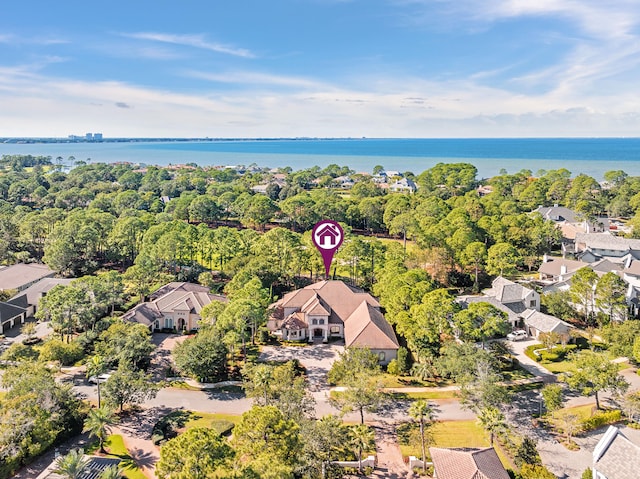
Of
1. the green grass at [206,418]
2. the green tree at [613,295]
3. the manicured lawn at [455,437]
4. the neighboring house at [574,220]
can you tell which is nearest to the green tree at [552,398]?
the manicured lawn at [455,437]

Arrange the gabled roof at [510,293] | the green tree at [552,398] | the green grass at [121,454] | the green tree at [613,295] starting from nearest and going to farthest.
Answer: the green grass at [121,454] → the green tree at [552,398] → the green tree at [613,295] → the gabled roof at [510,293]

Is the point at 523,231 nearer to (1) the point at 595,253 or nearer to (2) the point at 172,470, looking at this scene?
(1) the point at 595,253

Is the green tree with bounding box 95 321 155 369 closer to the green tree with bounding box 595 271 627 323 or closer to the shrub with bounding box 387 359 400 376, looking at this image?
the shrub with bounding box 387 359 400 376

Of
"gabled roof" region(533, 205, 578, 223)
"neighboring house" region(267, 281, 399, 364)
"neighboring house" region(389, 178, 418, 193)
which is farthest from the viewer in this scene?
"neighboring house" region(389, 178, 418, 193)

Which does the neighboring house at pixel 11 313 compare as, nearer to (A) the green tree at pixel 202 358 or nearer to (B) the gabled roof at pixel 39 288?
(B) the gabled roof at pixel 39 288

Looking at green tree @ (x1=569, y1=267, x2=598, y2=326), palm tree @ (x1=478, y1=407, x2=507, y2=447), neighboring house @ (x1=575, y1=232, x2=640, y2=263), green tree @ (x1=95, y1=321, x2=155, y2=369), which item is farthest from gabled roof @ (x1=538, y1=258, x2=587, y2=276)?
green tree @ (x1=95, y1=321, x2=155, y2=369)

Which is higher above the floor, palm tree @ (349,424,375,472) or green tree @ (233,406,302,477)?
green tree @ (233,406,302,477)

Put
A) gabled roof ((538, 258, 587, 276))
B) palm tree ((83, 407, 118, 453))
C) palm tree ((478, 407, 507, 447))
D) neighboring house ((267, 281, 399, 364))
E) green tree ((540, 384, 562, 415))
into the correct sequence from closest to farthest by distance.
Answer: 1. palm tree ((478, 407, 507, 447))
2. palm tree ((83, 407, 118, 453))
3. green tree ((540, 384, 562, 415))
4. neighboring house ((267, 281, 399, 364))
5. gabled roof ((538, 258, 587, 276))
